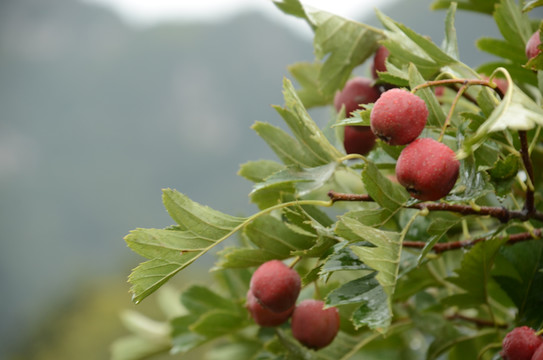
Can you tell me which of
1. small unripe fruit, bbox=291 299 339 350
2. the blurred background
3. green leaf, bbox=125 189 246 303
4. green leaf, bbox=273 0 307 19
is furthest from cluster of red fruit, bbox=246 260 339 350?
the blurred background

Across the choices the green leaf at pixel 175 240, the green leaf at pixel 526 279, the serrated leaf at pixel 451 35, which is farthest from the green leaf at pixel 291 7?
the green leaf at pixel 526 279

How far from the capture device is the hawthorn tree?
86cm

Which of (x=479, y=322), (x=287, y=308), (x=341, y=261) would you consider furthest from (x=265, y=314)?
(x=479, y=322)

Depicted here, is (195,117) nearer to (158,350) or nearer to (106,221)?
(106,221)

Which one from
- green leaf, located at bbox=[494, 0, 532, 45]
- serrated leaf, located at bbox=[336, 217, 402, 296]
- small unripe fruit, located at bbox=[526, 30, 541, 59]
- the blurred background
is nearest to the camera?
serrated leaf, located at bbox=[336, 217, 402, 296]

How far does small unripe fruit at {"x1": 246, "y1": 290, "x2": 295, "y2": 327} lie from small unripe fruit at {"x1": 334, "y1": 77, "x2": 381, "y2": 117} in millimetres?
459

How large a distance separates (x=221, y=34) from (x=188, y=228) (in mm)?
83877

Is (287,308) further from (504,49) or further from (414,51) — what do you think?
(504,49)

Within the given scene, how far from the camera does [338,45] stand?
1.30 m

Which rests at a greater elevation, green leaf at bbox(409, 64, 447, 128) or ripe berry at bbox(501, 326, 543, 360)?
green leaf at bbox(409, 64, 447, 128)

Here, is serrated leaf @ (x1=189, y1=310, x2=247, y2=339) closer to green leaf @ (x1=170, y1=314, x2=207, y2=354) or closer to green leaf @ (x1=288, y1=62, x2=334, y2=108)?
green leaf @ (x1=170, y1=314, x2=207, y2=354)

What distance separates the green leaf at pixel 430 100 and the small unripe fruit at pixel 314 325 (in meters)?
0.42

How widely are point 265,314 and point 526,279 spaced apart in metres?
0.51

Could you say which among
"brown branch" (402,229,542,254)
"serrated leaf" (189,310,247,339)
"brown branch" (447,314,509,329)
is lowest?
"brown branch" (447,314,509,329)
